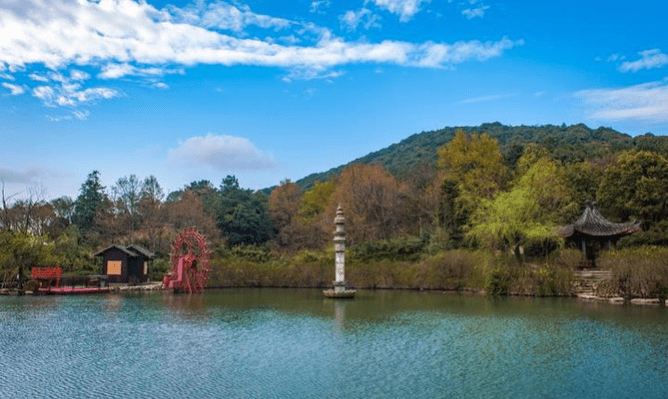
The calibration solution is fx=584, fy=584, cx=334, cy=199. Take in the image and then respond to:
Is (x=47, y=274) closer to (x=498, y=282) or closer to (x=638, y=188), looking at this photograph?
(x=498, y=282)

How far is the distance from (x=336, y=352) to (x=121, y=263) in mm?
25795

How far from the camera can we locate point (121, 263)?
119ft

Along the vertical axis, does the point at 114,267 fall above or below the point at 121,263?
below

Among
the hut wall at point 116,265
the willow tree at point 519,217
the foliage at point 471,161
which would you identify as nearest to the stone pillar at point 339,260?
the willow tree at point 519,217

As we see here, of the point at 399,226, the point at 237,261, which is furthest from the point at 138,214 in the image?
the point at 399,226

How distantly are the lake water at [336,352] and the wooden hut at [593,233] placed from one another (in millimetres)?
11330

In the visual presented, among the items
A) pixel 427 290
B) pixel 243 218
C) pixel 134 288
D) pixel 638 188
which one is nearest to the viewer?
pixel 134 288

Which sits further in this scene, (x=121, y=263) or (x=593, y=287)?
(x=121, y=263)

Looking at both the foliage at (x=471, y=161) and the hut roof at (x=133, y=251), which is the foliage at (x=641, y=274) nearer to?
the foliage at (x=471, y=161)

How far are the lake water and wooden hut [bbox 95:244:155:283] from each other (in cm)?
1229

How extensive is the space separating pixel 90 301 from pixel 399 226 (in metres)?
26.3

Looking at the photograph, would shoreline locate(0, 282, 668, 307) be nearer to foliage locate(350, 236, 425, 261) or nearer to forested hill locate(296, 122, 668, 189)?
foliage locate(350, 236, 425, 261)

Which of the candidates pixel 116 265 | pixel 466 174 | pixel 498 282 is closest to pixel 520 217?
pixel 498 282

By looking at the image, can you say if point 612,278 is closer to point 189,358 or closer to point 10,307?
point 189,358
